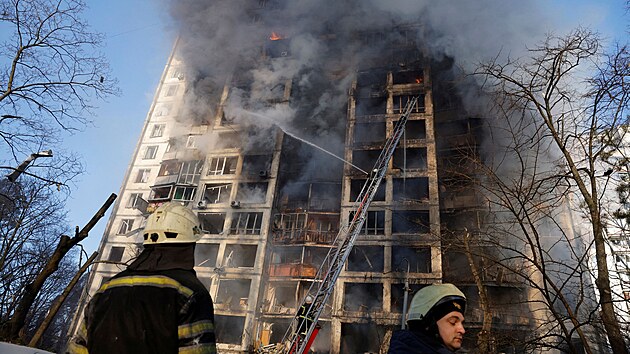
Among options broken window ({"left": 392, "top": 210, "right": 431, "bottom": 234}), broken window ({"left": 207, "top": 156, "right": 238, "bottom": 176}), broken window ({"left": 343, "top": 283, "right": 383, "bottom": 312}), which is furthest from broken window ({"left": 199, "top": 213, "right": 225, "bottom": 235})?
broken window ({"left": 392, "top": 210, "right": 431, "bottom": 234})

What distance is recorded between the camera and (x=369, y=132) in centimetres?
3466

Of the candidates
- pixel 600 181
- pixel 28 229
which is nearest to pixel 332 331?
pixel 600 181

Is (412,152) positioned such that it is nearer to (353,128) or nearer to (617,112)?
(353,128)

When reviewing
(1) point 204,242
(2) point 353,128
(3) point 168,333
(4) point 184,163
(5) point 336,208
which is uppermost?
(2) point 353,128

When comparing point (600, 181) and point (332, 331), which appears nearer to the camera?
point (600, 181)

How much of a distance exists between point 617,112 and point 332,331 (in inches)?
869

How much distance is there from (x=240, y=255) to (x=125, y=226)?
15056 millimetres

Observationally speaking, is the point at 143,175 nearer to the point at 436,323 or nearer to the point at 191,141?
the point at 191,141

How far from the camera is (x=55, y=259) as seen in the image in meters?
7.71

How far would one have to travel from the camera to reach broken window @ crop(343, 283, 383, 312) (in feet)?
85.1

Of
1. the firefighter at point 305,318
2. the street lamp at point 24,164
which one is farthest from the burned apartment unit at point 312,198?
the street lamp at point 24,164

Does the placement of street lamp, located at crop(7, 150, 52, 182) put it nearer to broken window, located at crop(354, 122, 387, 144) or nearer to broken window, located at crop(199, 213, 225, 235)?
broken window, located at crop(199, 213, 225, 235)

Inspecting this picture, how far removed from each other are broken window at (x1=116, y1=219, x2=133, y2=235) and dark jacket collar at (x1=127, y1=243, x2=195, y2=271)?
128 ft

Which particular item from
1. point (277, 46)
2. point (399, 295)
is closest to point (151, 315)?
point (399, 295)
